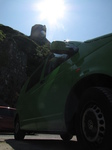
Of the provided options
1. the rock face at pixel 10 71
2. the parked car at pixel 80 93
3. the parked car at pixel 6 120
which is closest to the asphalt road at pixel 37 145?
the parked car at pixel 80 93

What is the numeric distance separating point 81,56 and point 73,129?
1210mm

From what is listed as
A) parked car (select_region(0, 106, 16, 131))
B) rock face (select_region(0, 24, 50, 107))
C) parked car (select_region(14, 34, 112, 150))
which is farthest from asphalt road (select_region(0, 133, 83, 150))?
rock face (select_region(0, 24, 50, 107))

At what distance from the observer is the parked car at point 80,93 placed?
347cm

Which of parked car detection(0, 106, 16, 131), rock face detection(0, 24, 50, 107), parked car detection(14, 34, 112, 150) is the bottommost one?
parked car detection(0, 106, 16, 131)

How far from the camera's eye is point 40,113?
17.7 ft

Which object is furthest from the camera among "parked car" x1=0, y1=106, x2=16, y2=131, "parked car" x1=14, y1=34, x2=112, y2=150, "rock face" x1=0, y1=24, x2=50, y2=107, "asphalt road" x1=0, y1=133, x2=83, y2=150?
"rock face" x1=0, y1=24, x2=50, y2=107

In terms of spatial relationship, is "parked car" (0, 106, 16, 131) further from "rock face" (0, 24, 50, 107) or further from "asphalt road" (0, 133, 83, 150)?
"rock face" (0, 24, 50, 107)

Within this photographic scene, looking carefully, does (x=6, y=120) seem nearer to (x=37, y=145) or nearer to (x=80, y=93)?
(x=37, y=145)

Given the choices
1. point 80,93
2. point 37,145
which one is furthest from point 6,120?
point 80,93

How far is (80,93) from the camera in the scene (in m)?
4.17

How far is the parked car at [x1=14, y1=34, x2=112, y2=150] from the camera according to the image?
11.4 feet

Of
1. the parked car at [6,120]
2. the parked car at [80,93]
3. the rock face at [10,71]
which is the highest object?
the rock face at [10,71]

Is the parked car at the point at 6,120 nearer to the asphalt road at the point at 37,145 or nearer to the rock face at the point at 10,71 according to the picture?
the asphalt road at the point at 37,145

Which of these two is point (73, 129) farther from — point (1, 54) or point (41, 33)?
point (41, 33)
